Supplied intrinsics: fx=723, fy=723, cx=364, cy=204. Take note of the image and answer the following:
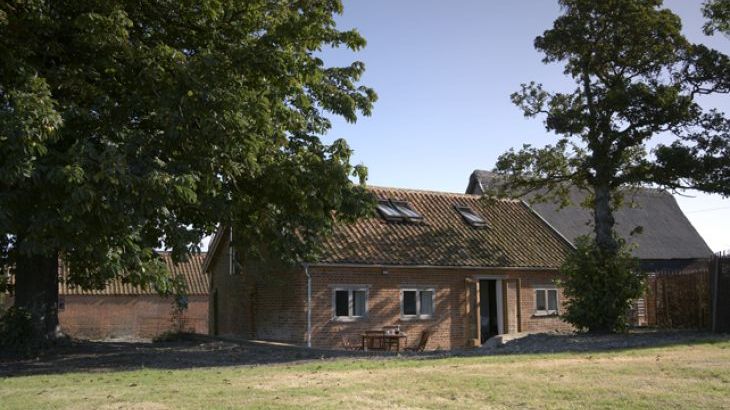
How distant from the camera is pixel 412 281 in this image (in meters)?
→ 25.0

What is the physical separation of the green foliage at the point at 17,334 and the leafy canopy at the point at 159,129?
1.46m

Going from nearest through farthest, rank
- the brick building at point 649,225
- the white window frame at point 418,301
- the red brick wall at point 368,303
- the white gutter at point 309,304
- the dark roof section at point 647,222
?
the white gutter at point 309,304 < the red brick wall at point 368,303 < the white window frame at point 418,301 < the brick building at point 649,225 < the dark roof section at point 647,222

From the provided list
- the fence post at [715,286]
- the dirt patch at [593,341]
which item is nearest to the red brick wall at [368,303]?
the dirt patch at [593,341]

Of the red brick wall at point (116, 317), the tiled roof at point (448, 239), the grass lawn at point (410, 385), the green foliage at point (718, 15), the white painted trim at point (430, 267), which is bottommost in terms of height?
the red brick wall at point (116, 317)

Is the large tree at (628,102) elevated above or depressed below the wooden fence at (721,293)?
above

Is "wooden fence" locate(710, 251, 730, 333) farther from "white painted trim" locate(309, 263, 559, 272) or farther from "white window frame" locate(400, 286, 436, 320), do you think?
"white window frame" locate(400, 286, 436, 320)

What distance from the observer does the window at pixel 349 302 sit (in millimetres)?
23516

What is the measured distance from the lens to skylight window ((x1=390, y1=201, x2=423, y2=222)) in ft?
89.1

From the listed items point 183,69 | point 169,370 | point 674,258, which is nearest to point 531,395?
point 169,370

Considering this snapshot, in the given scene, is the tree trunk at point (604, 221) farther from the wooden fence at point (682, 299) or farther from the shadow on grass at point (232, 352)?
the shadow on grass at point (232, 352)

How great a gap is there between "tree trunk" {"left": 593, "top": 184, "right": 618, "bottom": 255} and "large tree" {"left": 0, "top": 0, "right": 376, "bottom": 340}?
874 cm

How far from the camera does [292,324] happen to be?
76.8 ft

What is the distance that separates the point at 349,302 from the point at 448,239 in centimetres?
526

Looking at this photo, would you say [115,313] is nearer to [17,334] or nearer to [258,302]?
[258,302]
